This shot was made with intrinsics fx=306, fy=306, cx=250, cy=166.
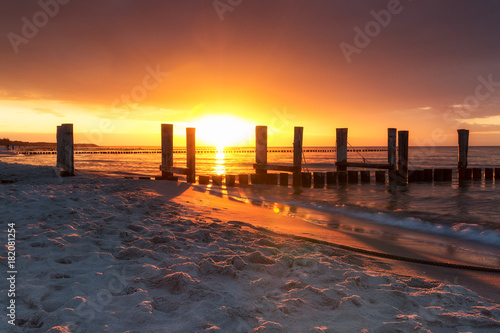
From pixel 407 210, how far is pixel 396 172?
729cm

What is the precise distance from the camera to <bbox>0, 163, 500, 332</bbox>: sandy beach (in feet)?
7.59

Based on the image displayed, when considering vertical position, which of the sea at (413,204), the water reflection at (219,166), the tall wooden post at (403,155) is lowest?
the sea at (413,204)

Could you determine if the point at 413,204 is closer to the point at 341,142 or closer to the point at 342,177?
the point at 342,177

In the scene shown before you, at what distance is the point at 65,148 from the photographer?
11.8 m

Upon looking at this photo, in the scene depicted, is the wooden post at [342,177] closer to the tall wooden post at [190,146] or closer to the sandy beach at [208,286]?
the tall wooden post at [190,146]

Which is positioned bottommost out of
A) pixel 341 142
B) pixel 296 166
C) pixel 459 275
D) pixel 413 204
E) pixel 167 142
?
pixel 413 204

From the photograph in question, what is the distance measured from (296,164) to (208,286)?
12024mm

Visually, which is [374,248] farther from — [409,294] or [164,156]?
[164,156]

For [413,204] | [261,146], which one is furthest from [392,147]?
[261,146]

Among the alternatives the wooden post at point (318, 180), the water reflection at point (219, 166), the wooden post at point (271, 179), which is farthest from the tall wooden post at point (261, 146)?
the water reflection at point (219, 166)

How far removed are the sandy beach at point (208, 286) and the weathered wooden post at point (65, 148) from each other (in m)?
7.68

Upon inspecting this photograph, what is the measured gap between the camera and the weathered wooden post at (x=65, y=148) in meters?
11.8

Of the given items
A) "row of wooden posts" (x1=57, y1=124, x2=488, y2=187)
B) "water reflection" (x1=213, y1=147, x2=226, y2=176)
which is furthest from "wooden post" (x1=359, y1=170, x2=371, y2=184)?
"water reflection" (x1=213, y1=147, x2=226, y2=176)

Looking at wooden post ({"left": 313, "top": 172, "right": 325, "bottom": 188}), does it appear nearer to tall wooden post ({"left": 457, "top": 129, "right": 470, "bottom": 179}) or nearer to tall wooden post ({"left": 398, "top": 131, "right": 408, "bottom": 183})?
tall wooden post ({"left": 398, "top": 131, "right": 408, "bottom": 183})
